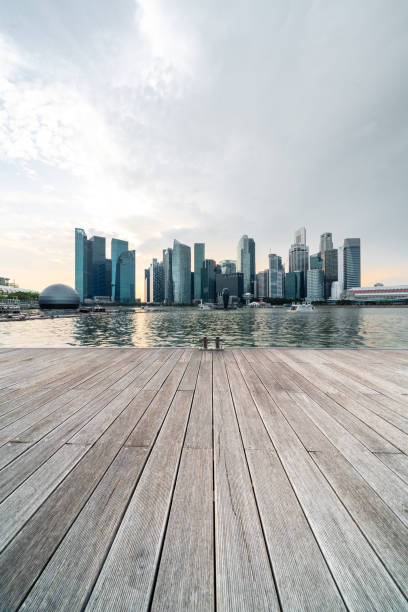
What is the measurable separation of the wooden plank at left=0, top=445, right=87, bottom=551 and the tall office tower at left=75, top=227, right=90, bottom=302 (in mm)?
213611

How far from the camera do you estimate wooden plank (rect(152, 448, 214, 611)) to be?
1000mm

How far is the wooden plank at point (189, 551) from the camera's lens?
1.00m

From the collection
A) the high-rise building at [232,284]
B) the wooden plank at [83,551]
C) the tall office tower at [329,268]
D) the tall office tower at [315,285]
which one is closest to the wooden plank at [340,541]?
the wooden plank at [83,551]

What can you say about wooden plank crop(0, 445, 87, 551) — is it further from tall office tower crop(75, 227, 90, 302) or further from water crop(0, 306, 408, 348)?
tall office tower crop(75, 227, 90, 302)

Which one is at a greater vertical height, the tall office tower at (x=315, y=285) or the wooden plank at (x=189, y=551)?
the tall office tower at (x=315, y=285)

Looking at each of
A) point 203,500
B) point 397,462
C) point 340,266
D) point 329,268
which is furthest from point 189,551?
point 340,266

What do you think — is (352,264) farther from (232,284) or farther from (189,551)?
(189,551)

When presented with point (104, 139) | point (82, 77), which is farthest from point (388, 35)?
point (104, 139)

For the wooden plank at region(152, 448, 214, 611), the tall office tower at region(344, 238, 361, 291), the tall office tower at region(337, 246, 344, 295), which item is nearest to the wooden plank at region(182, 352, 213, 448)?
the wooden plank at region(152, 448, 214, 611)

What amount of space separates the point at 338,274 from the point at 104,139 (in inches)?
8296

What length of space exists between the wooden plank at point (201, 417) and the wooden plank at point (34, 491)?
105cm

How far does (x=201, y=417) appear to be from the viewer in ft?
9.20

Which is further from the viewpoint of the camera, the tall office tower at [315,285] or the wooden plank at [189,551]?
the tall office tower at [315,285]

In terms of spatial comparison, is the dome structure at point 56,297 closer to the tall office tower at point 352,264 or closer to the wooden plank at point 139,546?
the wooden plank at point 139,546
